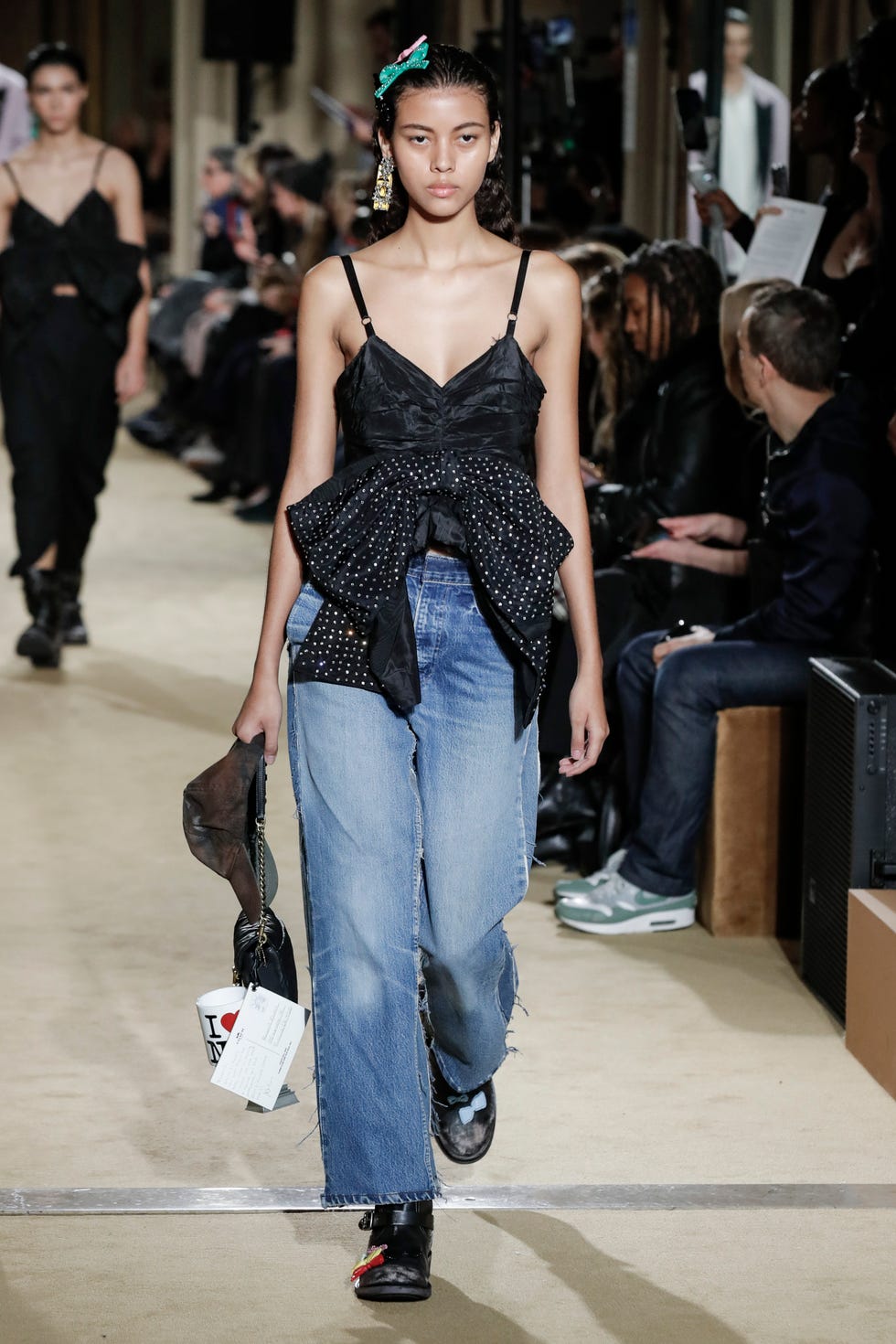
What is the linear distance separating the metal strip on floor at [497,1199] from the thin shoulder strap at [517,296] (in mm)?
1070

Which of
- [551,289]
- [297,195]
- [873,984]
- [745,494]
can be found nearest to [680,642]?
[745,494]

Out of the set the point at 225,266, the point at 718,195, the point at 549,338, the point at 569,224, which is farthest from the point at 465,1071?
the point at 225,266

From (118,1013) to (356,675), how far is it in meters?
1.29

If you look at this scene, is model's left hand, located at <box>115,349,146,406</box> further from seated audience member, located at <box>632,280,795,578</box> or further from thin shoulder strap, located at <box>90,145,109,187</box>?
seated audience member, located at <box>632,280,795,578</box>

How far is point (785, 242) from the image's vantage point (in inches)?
195

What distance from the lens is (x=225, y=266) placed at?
1172 centimetres

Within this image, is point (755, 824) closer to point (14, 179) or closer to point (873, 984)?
point (873, 984)

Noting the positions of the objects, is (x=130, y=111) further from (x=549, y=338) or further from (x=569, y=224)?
(x=549, y=338)

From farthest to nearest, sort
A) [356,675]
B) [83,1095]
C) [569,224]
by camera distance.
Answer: [569,224]
[83,1095]
[356,675]

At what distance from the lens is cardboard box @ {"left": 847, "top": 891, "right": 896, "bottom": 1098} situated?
10.2 ft

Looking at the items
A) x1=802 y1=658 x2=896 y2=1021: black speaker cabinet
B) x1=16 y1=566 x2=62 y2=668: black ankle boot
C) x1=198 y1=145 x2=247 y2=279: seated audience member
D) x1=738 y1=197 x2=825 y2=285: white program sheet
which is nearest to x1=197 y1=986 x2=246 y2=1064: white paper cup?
x1=802 y1=658 x2=896 y2=1021: black speaker cabinet

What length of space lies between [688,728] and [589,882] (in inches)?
13.9

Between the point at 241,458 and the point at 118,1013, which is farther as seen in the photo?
the point at 241,458

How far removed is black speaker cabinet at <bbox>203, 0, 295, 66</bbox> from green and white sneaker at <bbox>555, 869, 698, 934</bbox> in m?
10.2
